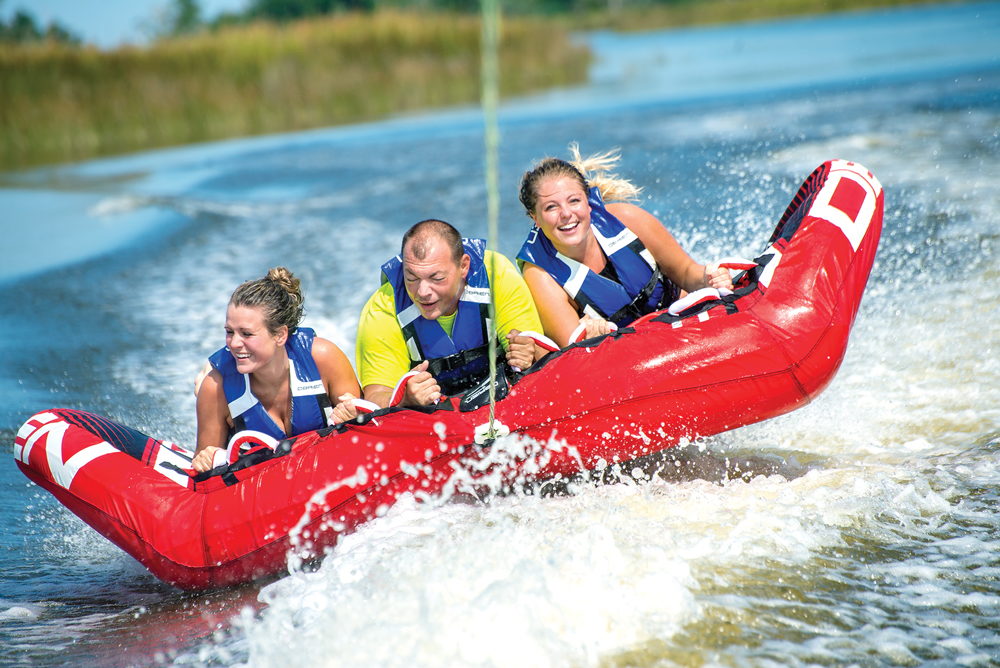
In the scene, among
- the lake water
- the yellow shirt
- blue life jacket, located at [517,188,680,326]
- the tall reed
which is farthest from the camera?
the tall reed

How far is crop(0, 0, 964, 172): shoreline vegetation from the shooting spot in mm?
14875

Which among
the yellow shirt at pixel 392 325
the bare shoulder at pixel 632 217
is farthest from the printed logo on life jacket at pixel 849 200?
the yellow shirt at pixel 392 325

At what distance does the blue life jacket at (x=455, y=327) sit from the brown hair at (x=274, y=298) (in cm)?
37

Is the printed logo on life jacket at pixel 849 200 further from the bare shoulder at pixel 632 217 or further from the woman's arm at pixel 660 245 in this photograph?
the bare shoulder at pixel 632 217

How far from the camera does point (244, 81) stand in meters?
16.5

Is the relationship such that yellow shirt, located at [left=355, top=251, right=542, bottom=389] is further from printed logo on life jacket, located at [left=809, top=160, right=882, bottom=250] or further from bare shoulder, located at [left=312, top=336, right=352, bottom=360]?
printed logo on life jacket, located at [left=809, top=160, right=882, bottom=250]

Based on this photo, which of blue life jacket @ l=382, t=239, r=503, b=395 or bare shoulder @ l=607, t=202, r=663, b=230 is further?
bare shoulder @ l=607, t=202, r=663, b=230

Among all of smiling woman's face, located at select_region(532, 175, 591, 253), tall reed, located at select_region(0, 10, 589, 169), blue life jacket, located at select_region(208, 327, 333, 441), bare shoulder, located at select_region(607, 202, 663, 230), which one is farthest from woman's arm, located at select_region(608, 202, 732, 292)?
tall reed, located at select_region(0, 10, 589, 169)

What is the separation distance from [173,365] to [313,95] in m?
11.8

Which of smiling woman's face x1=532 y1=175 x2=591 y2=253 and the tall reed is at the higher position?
the tall reed

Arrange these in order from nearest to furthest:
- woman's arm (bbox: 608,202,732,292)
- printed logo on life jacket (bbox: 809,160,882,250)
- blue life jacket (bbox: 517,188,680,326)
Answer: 1. printed logo on life jacket (bbox: 809,160,882,250)
2. blue life jacket (bbox: 517,188,680,326)
3. woman's arm (bbox: 608,202,732,292)

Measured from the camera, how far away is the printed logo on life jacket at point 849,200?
3.84 meters

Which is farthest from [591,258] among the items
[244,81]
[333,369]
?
[244,81]

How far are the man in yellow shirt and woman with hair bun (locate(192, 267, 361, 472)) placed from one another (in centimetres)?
15
